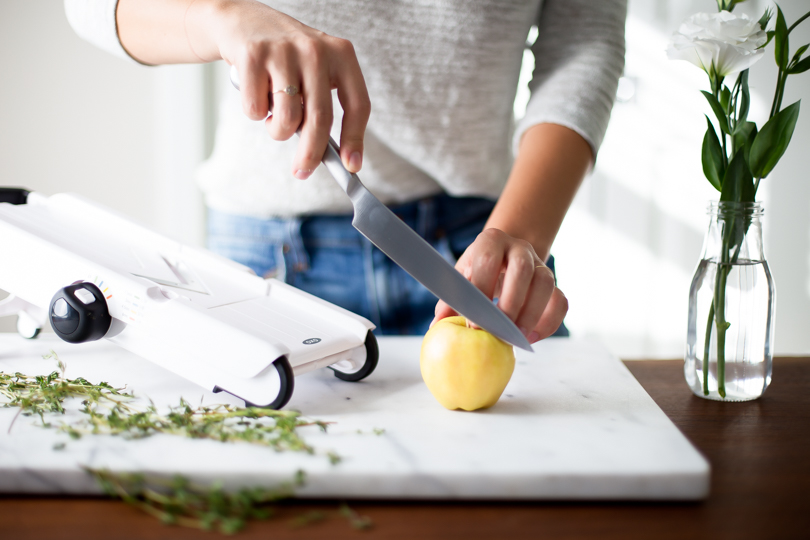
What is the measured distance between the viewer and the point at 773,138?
676mm

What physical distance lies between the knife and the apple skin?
0.06ft

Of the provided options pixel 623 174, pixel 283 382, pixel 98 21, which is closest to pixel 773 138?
pixel 283 382

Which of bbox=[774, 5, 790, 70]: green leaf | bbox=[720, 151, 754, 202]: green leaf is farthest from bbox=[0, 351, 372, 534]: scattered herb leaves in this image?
bbox=[774, 5, 790, 70]: green leaf

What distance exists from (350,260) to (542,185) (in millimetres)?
360

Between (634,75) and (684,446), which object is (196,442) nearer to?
(684,446)

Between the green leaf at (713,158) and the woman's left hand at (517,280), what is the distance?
0.74ft

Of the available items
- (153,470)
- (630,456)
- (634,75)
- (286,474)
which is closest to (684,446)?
(630,456)

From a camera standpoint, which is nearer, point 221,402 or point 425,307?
point 221,402

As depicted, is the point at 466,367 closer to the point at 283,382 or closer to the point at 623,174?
the point at 283,382

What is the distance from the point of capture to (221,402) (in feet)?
2.28

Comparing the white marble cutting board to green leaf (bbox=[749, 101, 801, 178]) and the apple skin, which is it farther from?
green leaf (bbox=[749, 101, 801, 178])

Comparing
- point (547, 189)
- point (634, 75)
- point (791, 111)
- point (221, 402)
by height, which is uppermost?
point (634, 75)

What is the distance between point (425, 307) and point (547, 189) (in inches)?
12.8

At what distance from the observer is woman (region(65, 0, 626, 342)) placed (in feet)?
2.47
